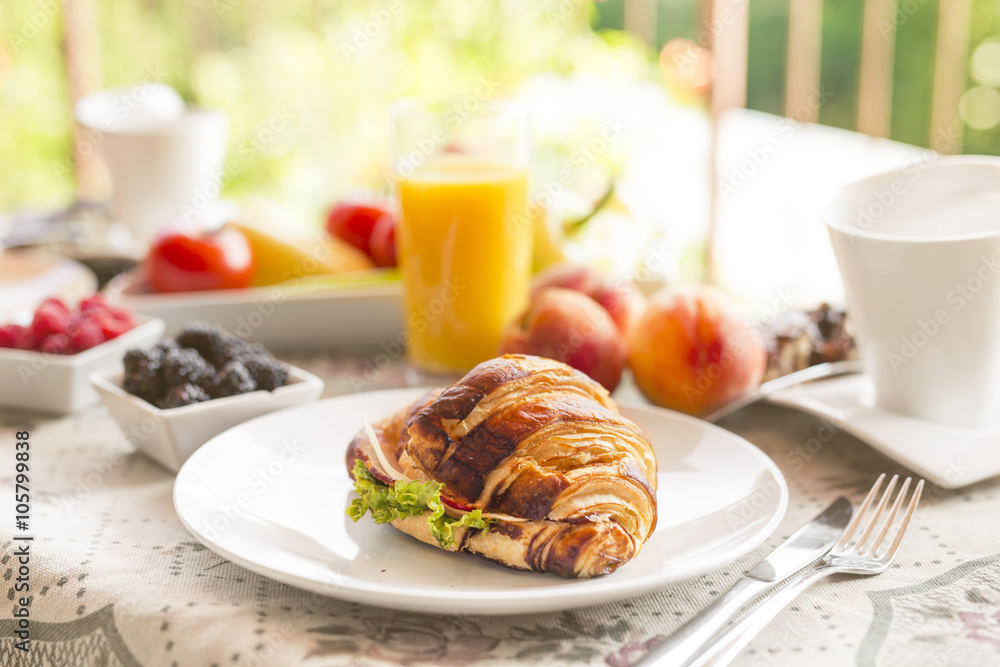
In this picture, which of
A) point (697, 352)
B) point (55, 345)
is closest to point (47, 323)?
point (55, 345)

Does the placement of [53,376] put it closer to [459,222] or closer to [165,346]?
[165,346]

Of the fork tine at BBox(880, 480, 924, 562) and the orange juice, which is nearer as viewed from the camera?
the fork tine at BBox(880, 480, 924, 562)

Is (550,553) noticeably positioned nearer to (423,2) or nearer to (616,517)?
(616,517)

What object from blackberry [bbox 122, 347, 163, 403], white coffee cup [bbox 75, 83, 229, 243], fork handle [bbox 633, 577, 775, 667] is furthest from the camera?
white coffee cup [bbox 75, 83, 229, 243]

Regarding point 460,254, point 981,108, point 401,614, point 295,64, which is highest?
point 295,64

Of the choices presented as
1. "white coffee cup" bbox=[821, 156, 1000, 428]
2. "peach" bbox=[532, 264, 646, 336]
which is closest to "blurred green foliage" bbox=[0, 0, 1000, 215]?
"peach" bbox=[532, 264, 646, 336]

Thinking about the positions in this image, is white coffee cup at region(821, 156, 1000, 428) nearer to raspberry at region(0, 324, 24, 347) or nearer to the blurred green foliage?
raspberry at region(0, 324, 24, 347)

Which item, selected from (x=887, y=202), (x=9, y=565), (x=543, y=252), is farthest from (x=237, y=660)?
(x=543, y=252)

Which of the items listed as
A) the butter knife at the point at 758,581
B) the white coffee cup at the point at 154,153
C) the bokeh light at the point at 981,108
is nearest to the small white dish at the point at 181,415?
the butter knife at the point at 758,581
